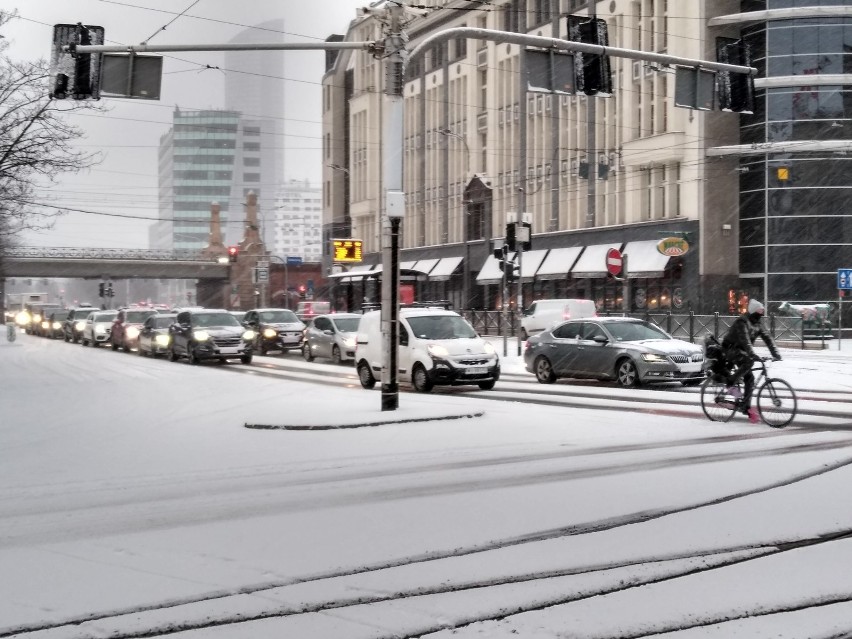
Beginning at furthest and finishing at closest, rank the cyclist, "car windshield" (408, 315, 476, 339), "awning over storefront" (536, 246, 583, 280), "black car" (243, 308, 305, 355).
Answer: "awning over storefront" (536, 246, 583, 280) → "black car" (243, 308, 305, 355) → "car windshield" (408, 315, 476, 339) → the cyclist

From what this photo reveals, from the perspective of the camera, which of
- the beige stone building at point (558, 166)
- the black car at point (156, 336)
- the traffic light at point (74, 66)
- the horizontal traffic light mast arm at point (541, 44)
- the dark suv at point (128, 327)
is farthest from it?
the beige stone building at point (558, 166)

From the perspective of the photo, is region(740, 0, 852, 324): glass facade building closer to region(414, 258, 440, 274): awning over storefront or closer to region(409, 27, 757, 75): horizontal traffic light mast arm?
region(414, 258, 440, 274): awning over storefront

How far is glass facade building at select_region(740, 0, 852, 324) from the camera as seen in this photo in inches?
1829

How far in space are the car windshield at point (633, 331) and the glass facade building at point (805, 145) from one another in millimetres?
26316

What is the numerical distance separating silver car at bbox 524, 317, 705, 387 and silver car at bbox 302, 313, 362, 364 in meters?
9.22

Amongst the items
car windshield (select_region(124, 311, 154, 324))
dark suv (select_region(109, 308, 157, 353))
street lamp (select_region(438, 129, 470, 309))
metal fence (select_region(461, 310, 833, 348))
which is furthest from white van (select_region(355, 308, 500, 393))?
street lamp (select_region(438, 129, 470, 309))

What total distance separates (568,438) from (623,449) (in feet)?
3.71

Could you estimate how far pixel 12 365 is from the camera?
31000 mm

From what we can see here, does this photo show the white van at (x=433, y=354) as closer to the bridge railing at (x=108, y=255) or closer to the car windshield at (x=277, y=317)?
the car windshield at (x=277, y=317)

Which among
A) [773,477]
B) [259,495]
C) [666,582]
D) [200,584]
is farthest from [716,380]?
[200,584]

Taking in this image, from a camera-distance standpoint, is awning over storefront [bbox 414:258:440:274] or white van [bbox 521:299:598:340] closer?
white van [bbox 521:299:598:340]

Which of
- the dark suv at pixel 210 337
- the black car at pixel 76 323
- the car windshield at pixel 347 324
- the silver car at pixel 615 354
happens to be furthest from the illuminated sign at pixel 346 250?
the black car at pixel 76 323

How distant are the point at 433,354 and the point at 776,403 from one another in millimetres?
8685

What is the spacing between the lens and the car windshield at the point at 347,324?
111 ft
